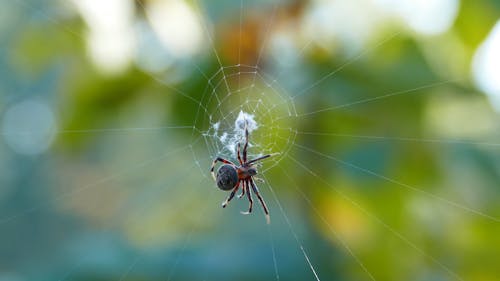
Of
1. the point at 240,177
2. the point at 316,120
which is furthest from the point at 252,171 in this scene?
the point at 316,120

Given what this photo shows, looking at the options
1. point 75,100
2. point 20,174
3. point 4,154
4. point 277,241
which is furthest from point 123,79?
point 4,154

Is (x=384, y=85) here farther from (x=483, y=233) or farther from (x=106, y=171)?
(x=106, y=171)

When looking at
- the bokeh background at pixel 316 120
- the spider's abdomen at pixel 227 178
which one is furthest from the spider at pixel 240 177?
the bokeh background at pixel 316 120

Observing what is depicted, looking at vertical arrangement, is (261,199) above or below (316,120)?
below

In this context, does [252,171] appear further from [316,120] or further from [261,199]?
[316,120]

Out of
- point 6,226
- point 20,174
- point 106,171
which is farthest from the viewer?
point 20,174

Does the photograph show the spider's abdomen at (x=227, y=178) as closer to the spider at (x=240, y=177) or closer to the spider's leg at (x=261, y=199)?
the spider at (x=240, y=177)
